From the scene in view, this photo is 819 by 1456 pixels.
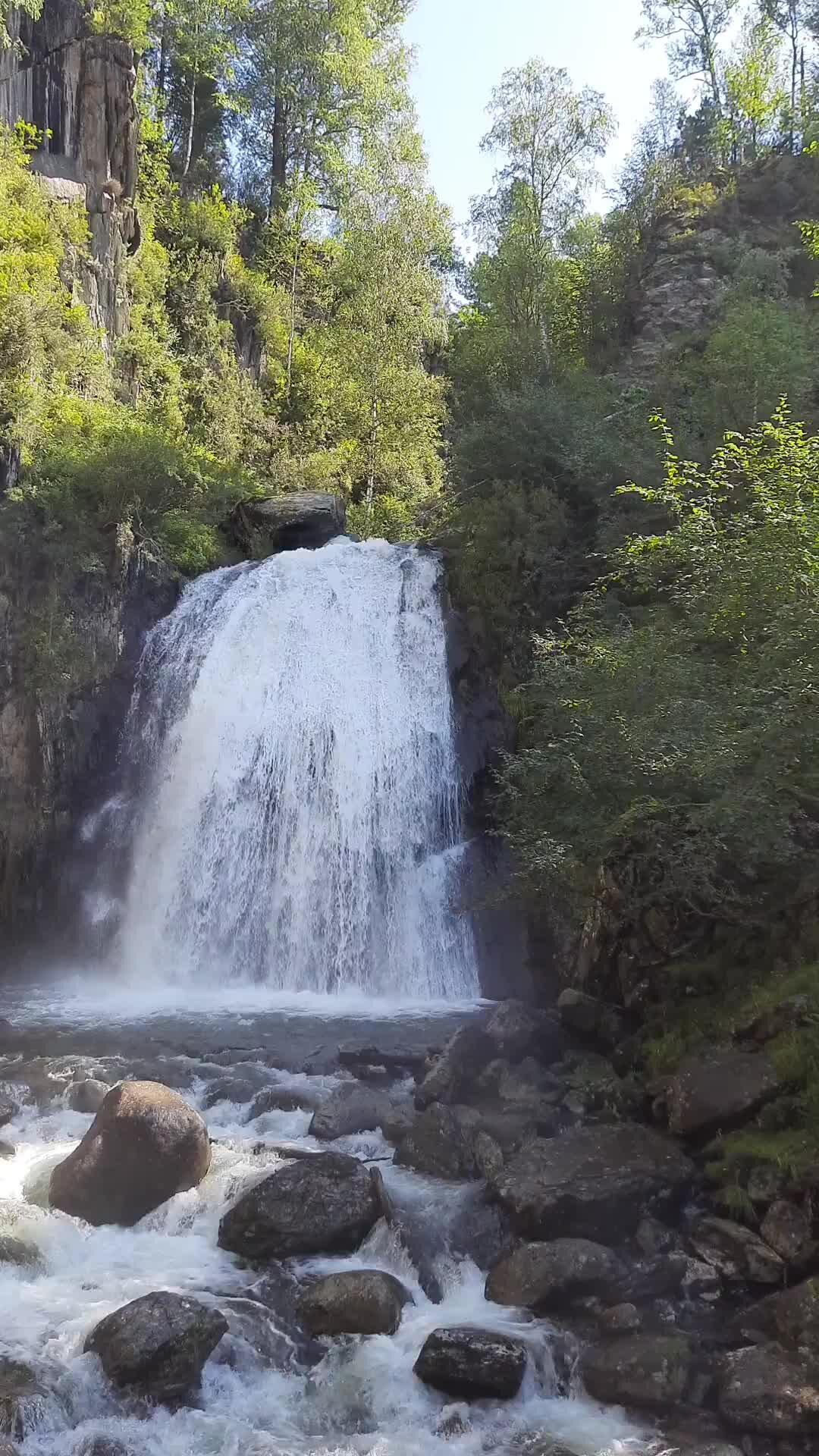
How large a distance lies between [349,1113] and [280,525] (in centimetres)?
1323

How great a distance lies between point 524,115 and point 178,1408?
30.9 m

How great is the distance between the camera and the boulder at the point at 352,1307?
6.21 m

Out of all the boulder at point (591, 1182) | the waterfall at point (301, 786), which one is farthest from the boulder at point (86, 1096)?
the waterfall at point (301, 786)

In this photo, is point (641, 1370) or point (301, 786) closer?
point (641, 1370)

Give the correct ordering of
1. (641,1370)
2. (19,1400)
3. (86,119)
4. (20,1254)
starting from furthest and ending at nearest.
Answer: (86,119) → (20,1254) → (641,1370) → (19,1400)

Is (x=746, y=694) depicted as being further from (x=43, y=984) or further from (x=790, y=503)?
(x=43, y=984)

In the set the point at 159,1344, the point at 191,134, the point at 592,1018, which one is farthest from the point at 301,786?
the point at 191,134

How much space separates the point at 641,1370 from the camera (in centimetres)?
567

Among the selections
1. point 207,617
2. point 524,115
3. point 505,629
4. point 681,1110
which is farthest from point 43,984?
point 524,115

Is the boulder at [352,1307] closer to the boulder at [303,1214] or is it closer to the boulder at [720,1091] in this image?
the boulder at [303,1214]

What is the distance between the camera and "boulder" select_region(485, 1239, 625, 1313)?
6.34 m

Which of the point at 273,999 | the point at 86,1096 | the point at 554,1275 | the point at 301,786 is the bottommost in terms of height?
the point at 554,1275

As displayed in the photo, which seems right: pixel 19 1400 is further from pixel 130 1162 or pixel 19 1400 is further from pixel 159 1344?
pixel 130 1162

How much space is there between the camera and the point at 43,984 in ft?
47.4
